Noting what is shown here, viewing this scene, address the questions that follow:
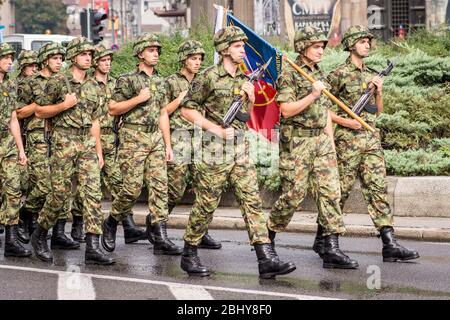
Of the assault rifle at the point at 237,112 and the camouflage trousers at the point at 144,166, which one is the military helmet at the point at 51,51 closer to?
the camouflage trousers at the point at 144,166

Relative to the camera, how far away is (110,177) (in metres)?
13.4

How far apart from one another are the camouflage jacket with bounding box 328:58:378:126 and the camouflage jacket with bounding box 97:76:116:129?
8.22 ft

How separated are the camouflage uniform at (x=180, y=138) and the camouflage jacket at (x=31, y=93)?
52.9 inches

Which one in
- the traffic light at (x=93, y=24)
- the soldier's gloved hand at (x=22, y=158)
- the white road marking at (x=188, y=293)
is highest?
the traffic light at (x=93, y=24)

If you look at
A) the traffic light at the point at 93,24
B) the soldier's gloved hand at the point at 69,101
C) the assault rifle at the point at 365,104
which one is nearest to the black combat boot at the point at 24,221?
the soldier's gloved hand at the point at 69,101

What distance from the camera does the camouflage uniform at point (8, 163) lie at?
40.3ft

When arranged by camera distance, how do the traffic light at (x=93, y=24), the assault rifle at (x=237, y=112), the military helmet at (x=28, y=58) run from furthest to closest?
the traffic light at (x=93, y=24)
the military helmet at (x=28, y=58)
the assault rifle at (x=237, y=112)

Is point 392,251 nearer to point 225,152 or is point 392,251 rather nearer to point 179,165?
point 225,152

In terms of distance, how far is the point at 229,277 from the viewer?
10.5 metres

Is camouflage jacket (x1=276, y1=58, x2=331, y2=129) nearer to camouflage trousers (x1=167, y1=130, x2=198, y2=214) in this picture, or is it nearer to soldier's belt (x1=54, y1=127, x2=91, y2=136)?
soldier's belt (x1=54, y1=127, x2=91, y2=136)

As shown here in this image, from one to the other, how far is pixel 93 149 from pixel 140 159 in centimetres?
56

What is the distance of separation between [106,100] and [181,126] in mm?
849

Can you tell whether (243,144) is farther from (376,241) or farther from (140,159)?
(376,241)

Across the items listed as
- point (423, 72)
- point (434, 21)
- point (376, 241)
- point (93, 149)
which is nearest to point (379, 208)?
point (376, 241)
